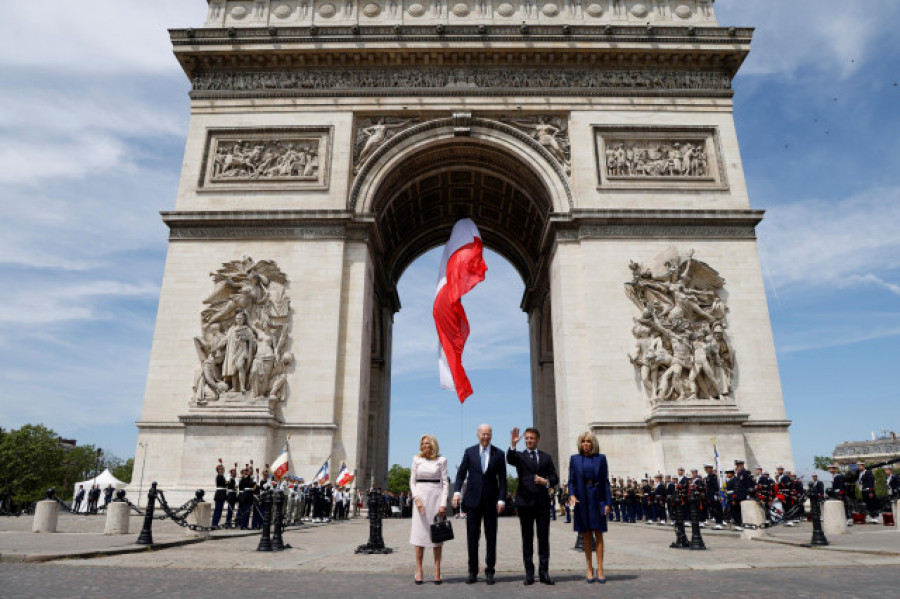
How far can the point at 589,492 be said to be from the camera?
252 inches

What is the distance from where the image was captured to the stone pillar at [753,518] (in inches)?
436

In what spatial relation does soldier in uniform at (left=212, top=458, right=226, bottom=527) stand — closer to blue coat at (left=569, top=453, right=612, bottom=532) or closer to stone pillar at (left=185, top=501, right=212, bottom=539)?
stone pillar at (left=185, top=501, right=212, bottom=539)

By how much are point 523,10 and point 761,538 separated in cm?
1963

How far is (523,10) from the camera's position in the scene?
23.0 meters

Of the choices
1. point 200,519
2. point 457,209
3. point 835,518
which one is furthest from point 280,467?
point 457,209

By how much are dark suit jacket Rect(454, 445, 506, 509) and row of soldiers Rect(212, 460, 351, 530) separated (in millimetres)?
6554

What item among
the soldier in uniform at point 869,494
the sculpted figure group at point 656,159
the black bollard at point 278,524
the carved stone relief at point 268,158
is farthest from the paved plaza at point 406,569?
the sculpted figure group at point 656,159

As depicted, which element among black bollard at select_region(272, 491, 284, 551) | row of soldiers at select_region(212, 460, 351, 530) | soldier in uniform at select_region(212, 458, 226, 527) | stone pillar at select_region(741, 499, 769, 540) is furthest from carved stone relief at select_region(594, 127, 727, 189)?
black bollard at select_region(272, 491, 284, 551)

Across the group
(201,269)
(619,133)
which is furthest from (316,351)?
(619,133)

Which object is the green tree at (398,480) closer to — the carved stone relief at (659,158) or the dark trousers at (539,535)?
the carved stone relief at (659,158)

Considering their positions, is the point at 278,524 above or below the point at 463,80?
below

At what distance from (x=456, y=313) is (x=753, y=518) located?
517 inches

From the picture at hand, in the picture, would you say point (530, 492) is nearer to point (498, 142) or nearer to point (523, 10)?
point (498, 142)

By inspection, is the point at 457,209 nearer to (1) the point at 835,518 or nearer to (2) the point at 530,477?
(1) the point at 835,518
